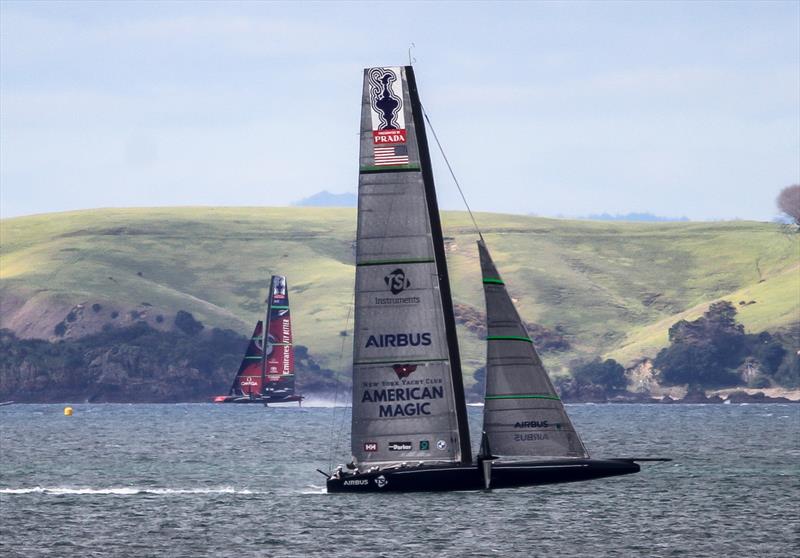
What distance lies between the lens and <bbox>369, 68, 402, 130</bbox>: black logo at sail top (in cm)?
5047

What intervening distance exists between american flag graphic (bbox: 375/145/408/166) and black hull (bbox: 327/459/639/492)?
10024 mm

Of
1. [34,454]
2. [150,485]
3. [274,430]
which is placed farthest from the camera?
[274,430]

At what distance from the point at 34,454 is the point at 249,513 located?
46279mm

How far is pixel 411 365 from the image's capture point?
5197cm

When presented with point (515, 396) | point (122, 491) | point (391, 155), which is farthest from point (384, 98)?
point (122, 491)

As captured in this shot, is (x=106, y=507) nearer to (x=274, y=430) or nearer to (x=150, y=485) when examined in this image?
(x=150, y=485)

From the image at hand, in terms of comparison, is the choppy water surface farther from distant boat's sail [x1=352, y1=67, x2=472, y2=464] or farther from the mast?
the mast

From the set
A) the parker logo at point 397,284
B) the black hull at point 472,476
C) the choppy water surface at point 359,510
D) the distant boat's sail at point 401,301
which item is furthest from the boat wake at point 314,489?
the parker logo at point 397,284

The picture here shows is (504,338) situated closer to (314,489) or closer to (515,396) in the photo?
(515,396)

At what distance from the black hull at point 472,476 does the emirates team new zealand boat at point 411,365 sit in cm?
3

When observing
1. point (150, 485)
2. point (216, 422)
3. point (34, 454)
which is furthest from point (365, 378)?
point (216, 422)

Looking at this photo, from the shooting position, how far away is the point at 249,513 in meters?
61.0

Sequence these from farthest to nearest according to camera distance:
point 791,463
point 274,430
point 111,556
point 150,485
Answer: point 274,430
point 791,463
point 150,485
point 111,556

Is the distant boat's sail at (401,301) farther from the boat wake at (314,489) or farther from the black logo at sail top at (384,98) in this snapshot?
the boat wake at (314,489)
